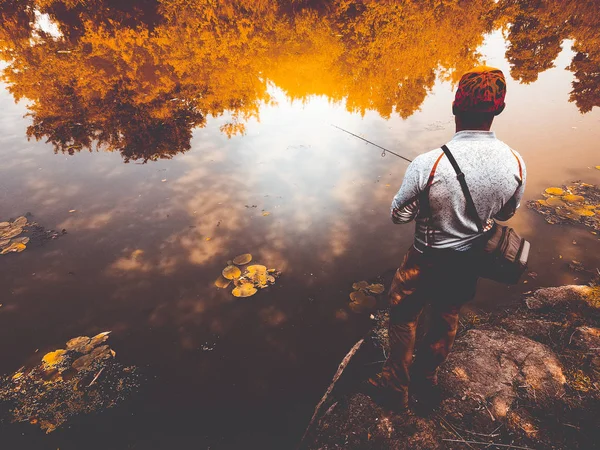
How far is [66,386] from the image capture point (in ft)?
8.74

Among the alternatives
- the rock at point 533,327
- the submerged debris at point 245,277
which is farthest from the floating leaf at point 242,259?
the rock at point 533,327

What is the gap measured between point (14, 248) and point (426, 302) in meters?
5.44

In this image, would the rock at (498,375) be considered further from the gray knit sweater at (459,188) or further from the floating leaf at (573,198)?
the floating leaf at (573,198)

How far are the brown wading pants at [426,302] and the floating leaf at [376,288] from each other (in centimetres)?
128

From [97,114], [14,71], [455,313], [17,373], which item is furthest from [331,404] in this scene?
[14,71]

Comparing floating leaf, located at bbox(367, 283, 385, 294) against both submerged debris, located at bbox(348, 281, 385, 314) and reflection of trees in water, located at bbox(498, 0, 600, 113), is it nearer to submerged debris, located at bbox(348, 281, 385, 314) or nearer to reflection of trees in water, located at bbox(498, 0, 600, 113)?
submerged debris, located at bbox(348, 281, 385, 314)

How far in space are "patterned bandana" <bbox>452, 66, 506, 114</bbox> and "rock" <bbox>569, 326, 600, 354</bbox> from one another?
2381 mm

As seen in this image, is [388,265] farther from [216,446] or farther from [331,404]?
[216,446]

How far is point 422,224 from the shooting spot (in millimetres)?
1818

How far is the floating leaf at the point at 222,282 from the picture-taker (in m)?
3.64

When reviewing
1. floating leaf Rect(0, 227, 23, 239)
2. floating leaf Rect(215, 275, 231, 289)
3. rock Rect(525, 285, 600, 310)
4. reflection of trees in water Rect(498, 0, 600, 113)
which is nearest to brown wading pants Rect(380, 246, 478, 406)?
rock Rect(525, 285, 600, 310)

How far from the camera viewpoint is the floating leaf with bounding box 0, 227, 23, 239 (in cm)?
422

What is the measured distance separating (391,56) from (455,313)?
32.9 ft

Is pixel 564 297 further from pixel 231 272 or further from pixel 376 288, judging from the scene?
pixel 231 272
